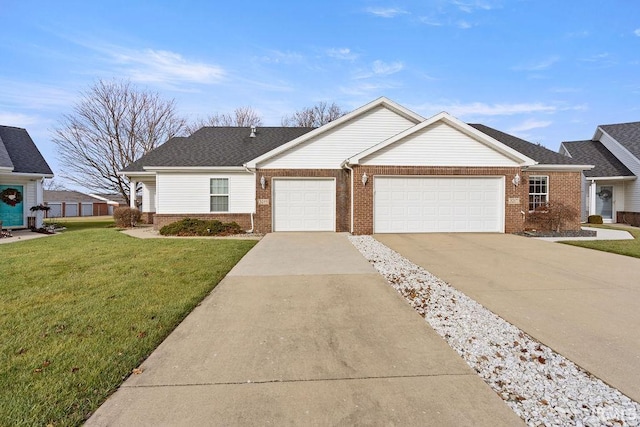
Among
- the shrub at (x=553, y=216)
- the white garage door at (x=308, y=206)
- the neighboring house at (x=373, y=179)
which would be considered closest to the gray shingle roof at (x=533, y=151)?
the neighboring house at (x=373, y=179)

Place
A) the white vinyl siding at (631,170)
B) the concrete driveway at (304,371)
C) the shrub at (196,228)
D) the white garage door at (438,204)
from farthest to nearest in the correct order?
the white vinyl siding at (631,170) < the shrub at (196,228) < the white garage door at (438,204) < the concrete driveway at (304,371)

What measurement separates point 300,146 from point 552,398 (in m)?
12.2

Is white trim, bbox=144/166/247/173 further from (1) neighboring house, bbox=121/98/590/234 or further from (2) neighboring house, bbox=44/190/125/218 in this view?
(2) neighboring house, bbox=44/190/125/218

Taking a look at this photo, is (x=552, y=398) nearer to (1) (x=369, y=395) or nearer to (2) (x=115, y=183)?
(1) (x=369, y=395)

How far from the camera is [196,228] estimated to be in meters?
13.7

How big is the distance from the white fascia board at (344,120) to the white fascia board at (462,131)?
2007 mm

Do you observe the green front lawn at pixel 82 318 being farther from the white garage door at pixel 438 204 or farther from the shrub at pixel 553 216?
the shrub at pixel 553 216

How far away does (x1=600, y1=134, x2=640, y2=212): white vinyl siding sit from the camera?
1888 centimetres

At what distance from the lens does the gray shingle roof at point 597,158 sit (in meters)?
19.7

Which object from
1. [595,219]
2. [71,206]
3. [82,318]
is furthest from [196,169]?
[71,206]

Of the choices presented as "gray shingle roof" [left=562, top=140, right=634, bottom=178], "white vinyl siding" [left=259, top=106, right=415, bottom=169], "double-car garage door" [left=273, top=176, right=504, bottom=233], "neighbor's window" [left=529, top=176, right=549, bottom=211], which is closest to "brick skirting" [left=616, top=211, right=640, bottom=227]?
"gray shingle roof" [left=562, top=140, right=634, bottom=178]

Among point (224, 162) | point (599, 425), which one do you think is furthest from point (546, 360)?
point (224, 162)

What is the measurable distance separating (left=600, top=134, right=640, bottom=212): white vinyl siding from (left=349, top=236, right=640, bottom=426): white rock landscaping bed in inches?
845

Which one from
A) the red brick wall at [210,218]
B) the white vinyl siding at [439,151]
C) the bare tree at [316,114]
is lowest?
the red brick wall at [210,218]
